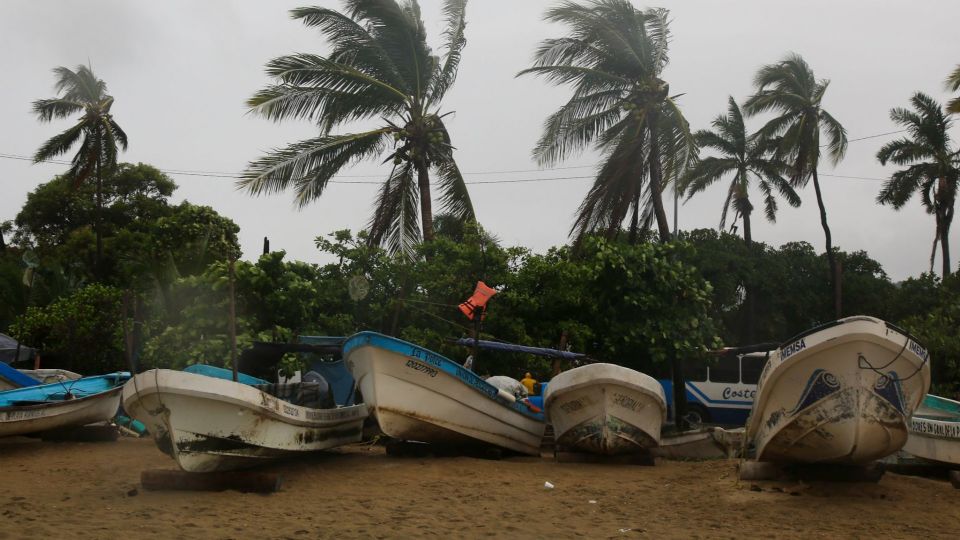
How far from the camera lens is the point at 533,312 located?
15711mm

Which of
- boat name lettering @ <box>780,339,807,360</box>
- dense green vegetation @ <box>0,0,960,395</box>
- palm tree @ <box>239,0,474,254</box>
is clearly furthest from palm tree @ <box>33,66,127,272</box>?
boat name lettering @ <box>780,339,807,360</box>

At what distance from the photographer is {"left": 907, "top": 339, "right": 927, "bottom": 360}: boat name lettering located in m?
7.30

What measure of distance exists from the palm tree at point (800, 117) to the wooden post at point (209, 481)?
18.9 metres

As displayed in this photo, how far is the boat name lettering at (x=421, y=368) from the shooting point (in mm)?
9820

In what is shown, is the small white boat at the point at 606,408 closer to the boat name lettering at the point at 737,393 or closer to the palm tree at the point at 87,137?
the boat name lettering at the point at 737,393

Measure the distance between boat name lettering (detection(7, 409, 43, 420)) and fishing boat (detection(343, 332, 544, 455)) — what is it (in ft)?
14.7

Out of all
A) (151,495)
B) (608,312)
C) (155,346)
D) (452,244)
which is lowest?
(151,495)

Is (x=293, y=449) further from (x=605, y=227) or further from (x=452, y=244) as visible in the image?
(x=605, y=227)

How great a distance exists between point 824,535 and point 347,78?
12.4 metres

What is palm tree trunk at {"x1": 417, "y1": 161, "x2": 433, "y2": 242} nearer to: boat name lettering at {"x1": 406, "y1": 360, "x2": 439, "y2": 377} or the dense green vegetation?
the dense green vegetation

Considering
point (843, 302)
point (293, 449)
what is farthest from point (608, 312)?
point (843, 302)

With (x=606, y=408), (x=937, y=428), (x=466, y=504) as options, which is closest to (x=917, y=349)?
(x=937, y=428)

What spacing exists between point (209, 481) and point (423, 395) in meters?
2.90

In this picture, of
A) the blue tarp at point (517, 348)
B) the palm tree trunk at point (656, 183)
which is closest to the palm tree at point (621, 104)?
the palm tree trunk at point (656, 183)
